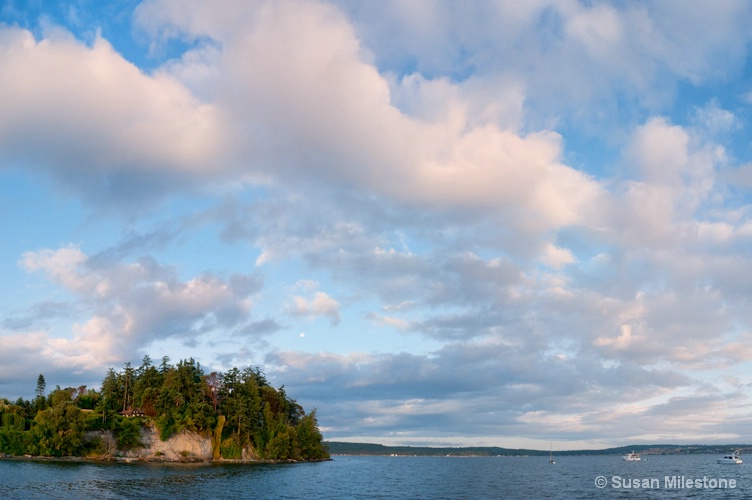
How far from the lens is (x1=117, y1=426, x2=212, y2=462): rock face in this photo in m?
178

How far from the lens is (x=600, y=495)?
311ft

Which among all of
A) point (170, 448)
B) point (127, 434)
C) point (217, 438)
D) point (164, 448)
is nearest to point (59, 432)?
point (127, 434)

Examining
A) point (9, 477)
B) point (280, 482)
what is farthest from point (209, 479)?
point (9, 477)

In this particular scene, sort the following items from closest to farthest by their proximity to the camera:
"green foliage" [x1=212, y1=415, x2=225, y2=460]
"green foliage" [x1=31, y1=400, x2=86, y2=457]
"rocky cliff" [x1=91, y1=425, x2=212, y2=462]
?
"green foliage" [x1=31, y1=400, x2=86, y2=457]
"rocky cliff" [x1=91, y1=425, x2=212, y2=462]
"green foliage" [x1=212, y1=415, x2=225, y2=460]

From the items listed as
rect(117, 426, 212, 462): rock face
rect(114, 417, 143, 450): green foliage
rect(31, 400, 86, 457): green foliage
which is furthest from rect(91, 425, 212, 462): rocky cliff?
rect(31, 400, 86, 457): green foliage

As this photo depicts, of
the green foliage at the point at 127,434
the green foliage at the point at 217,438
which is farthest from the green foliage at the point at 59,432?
the green foliage at the point at 217,438

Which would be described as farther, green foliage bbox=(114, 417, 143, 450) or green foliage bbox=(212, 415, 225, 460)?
green foliage bbox=(212, 415, 225, 460)

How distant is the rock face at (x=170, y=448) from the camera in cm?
17825

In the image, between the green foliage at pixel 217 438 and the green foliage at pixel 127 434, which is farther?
the green foliage at pixel 217 438

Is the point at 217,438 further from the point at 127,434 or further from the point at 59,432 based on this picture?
the point at 59,432

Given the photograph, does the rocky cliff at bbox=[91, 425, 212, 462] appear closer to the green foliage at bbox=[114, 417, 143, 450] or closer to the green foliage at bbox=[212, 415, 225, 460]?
the green foliage at bbox=[114, 417, 143, 450]

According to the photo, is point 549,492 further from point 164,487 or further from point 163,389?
point 163,389

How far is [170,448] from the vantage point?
181 m

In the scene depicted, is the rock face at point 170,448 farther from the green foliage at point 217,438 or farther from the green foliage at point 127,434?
the green foliage at point 217,438
